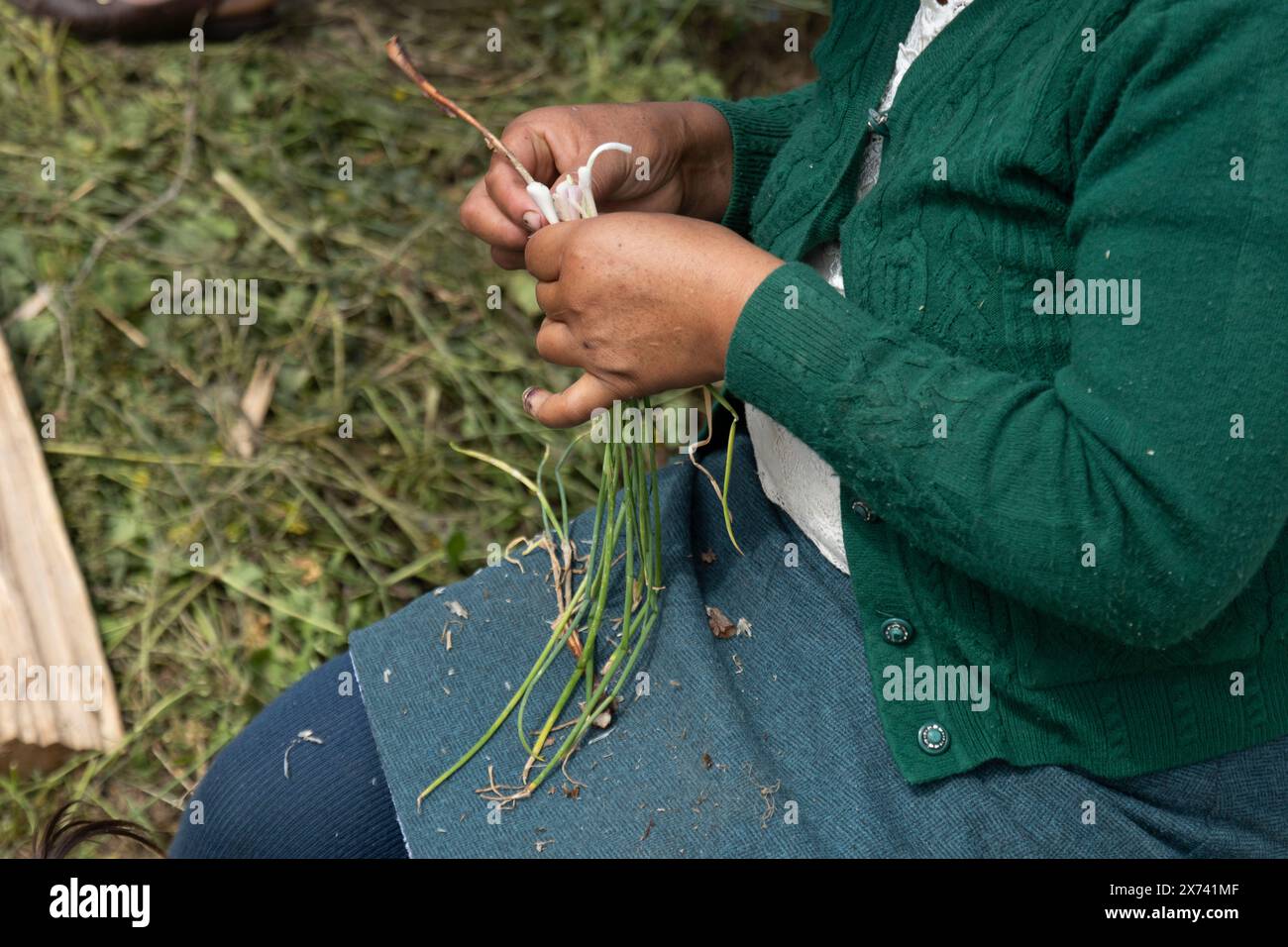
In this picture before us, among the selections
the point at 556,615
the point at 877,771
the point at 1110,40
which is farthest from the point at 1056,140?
the point at 556,615

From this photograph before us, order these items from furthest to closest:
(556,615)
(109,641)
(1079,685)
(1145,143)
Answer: (109,641) < (556,615) < (1079,685) < (1145,143)

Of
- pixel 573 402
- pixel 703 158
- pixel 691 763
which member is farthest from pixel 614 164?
pixel 691 763

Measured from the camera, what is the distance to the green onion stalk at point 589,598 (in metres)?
0.98

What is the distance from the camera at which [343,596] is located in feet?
6.26

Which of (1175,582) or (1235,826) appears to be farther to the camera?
(1235,826)

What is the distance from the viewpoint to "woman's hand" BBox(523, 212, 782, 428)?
2.87 feet

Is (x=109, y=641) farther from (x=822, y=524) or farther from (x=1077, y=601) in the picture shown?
(x=1077, y=601)

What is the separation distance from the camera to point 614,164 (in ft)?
3.75

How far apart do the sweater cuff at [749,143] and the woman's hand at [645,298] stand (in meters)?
0.35

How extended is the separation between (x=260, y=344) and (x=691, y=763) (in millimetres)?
1385

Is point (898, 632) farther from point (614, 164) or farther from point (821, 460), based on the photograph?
point (614, 164)

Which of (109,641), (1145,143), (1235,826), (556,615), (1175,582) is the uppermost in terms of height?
(1145,143)

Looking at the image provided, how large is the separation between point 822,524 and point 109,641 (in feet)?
4.09

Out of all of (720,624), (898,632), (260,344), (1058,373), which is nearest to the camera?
(1058,373)
